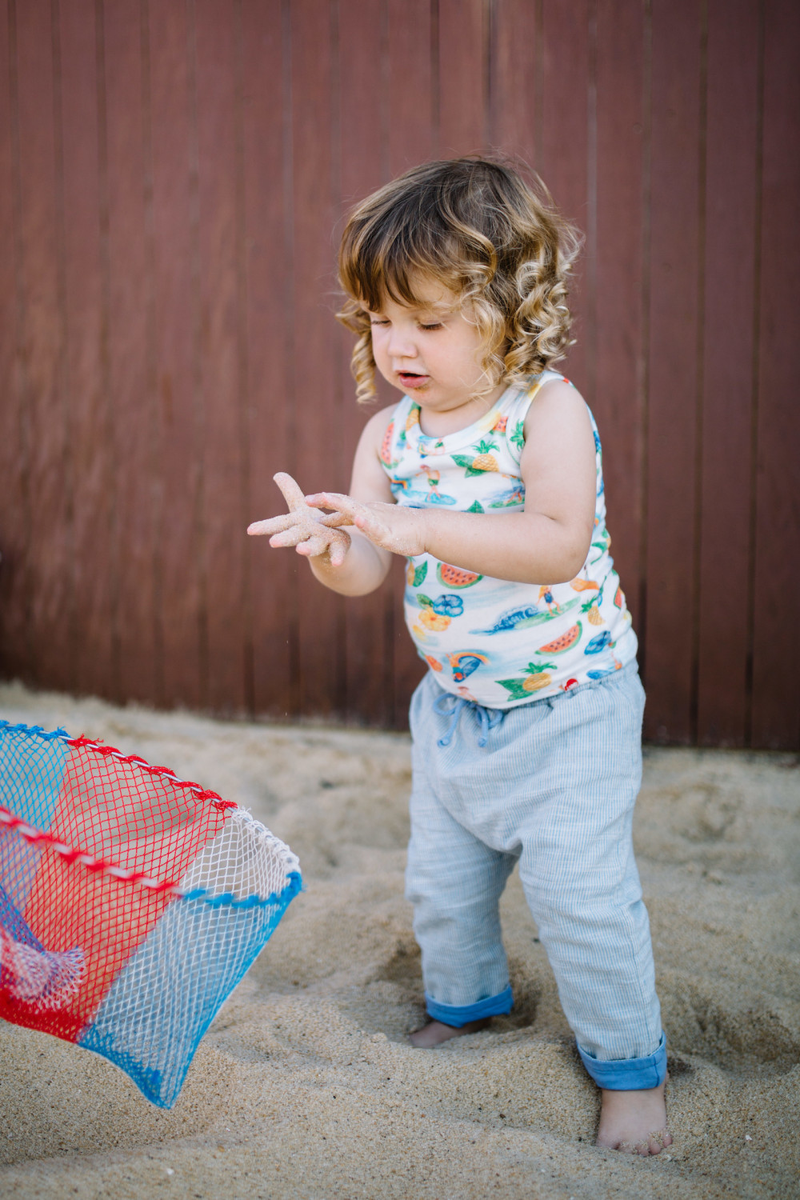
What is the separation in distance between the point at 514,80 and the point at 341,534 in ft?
7.05

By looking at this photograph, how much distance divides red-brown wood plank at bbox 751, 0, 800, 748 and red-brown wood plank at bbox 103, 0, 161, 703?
77.2 inches

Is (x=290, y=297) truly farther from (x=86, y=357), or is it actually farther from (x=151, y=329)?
(x=86, y=357)

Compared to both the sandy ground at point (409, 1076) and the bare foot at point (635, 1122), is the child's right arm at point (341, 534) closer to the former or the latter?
the sandy ground at point (409, 1076)

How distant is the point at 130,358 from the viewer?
10.7 feet

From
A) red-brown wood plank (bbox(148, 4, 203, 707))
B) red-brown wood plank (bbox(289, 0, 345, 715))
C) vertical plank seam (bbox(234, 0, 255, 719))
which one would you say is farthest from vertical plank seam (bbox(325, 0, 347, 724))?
red-brown wood plank (bbox(148, 4, 203, 707))

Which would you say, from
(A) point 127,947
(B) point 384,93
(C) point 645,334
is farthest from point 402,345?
(B) point 384,93

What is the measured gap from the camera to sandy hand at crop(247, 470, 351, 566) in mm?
1268

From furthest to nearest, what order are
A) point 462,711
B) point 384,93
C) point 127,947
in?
point 384,93 < point 462,711 < point 127,947

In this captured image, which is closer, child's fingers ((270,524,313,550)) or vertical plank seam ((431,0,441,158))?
child's fingers ((270,524,313,550))

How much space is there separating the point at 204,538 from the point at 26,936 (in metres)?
2.17

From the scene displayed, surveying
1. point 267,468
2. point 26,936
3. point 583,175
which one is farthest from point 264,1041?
point 583,175

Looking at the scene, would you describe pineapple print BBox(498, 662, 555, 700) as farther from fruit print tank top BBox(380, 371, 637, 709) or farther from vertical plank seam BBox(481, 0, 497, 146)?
vertical plank seam BBox(481, 0, 497, 146)

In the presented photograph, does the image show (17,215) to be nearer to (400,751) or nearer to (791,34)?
(400,751)

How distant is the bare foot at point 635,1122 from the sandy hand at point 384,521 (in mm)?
868
